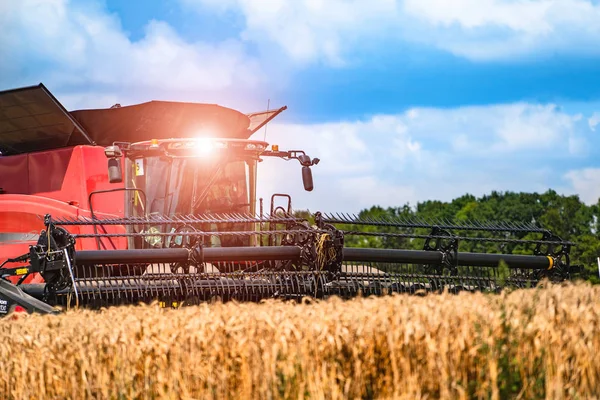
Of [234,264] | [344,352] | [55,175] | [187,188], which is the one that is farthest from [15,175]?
[344,352]

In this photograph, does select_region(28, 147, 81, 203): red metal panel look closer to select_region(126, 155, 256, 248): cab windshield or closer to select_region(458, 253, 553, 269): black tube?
select_region(126, 155, 256, 248): cab windshield

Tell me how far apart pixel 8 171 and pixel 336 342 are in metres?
7.89

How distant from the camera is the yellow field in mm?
4656

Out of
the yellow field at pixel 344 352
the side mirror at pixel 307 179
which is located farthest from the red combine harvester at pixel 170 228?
the yellow field at pixel 344 352

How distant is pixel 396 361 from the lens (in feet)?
15.6

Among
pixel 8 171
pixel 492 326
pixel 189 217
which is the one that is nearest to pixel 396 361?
pixel 492 326

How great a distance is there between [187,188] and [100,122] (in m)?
2.00

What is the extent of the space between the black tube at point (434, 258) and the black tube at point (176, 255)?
2.24ft

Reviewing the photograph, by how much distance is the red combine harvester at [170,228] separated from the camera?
8.36m

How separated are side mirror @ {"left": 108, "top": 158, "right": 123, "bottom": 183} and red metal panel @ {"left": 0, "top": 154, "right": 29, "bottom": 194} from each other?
2550 millimetres

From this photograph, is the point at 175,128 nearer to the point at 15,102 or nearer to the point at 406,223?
the point at 15,102

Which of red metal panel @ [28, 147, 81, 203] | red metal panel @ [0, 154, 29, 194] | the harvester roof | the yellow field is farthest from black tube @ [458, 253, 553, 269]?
red metal panel @ [0, 154, 29, 194]

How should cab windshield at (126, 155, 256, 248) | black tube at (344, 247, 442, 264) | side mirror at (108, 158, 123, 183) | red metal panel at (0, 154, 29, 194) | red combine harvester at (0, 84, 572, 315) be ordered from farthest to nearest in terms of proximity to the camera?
red metal panel at (0, 154, 29, 194) → cab windshield at (126, 155, 256, 248) → side mirror at (108, 158, 123, 183) → black tube at (344, 247, 442, 264) → red combine harvester at (0, 84, 572, 315)

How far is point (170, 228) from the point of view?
30.7 ft
